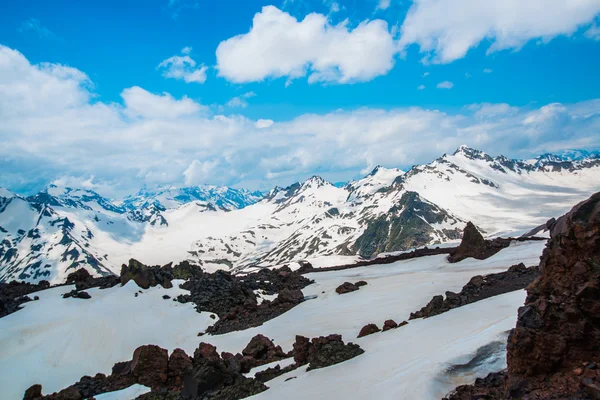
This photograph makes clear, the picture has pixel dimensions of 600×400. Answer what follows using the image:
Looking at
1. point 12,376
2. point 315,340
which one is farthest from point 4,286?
point 315,340

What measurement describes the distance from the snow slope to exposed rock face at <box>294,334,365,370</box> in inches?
38.3

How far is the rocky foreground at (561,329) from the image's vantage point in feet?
22.9

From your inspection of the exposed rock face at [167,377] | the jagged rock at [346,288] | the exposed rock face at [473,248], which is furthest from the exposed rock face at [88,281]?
the exposed rock face at [473,248]

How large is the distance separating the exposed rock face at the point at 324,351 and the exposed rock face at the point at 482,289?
5.69m

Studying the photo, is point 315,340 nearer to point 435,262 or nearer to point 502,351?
point 502,351

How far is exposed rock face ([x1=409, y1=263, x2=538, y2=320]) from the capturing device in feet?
61.4

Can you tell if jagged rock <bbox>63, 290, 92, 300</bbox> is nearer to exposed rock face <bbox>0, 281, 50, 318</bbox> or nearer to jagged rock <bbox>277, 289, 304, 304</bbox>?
exposed rock face <bbox>0, 281, 50, 318</bbox>

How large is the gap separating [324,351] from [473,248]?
2795 centimetres

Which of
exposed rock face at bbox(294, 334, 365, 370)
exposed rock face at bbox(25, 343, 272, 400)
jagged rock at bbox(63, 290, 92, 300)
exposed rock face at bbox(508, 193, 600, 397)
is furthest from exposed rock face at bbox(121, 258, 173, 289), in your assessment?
exposed rock face at bbox(508, 193, 600, 397)

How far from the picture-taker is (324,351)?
14250 mm

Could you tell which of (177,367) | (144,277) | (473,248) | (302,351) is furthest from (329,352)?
(473,248)

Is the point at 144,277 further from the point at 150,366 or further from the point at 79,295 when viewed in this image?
the point at 150,366

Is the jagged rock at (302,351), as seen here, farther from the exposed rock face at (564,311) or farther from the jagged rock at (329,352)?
the exposed rock face at (564,311)

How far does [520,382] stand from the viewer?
717cm
